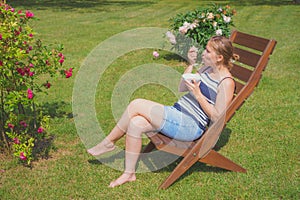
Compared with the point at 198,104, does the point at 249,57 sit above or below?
above

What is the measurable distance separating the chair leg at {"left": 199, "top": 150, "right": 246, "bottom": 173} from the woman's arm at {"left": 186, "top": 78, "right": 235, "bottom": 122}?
13.8 inches

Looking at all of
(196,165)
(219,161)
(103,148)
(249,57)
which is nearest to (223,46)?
(249,57)

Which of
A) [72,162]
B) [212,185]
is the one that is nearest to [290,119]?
[212,185]

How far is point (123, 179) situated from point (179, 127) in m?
0.72

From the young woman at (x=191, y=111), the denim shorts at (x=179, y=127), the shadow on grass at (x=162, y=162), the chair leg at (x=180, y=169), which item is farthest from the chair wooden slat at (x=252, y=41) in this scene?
the chair leg at (x=180, y=169)

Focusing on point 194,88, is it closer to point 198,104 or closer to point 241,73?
point 198,104

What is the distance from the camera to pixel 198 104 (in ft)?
11.8

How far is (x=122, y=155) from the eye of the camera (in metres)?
4.21

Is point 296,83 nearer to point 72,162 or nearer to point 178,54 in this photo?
point 178,54

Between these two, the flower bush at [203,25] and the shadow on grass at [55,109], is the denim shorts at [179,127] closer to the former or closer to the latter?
the shadow on grass at [55,109]

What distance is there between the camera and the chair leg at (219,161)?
3545 millimetres

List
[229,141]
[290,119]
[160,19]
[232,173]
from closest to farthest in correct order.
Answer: [232,173] < [229,141] < [290,119] < [160,19]

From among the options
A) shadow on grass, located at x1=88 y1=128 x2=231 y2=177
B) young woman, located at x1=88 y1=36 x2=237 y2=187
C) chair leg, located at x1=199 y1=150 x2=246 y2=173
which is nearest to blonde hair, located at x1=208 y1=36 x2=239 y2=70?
young woman, located at x1=88 y1=36 x2=237 y2=187

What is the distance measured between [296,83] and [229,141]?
2.63m
